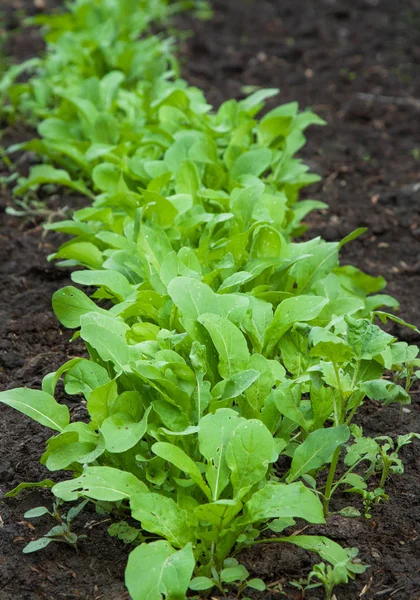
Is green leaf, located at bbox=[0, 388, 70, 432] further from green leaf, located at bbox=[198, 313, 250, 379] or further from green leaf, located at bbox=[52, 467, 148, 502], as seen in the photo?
green leaf, located at bbox=[198, 313, 250, 379]

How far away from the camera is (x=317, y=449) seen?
231 centimetres

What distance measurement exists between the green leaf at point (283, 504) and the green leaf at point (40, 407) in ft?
1.97

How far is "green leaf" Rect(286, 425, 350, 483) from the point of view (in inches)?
89.8

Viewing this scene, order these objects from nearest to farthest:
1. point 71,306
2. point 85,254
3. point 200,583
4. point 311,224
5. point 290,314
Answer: point 200,583 → point 290,314 → point 71,306 → point 85,254 → point 311,224

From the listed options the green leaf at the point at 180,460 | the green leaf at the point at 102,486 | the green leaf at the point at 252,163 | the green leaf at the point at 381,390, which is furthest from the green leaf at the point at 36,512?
the green leaf at the point at 252,163

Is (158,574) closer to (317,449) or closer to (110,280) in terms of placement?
(317,449)

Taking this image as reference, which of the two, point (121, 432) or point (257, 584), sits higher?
point (121, 432)

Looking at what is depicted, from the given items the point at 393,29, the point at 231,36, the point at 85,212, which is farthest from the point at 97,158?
the point at 393,29

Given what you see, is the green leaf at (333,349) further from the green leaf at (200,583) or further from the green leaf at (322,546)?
the green leaf at (200,583)

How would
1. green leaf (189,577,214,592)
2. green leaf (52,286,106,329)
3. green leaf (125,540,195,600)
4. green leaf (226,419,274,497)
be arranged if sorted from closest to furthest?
green leaf (125,540,195,600) < green leaf (189,577,214,592) < green leaf (226,419,274,497) < green leaf (52,286,106,329)

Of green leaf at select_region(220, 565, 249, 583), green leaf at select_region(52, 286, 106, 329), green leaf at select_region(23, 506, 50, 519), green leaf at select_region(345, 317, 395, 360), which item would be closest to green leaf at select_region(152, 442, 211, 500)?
green leaf at select_region(220, 565, 249, 583)

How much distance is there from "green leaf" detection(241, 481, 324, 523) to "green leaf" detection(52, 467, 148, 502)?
11.3 inches

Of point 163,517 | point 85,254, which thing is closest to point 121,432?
point 163,517

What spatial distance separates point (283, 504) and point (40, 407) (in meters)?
0.75
